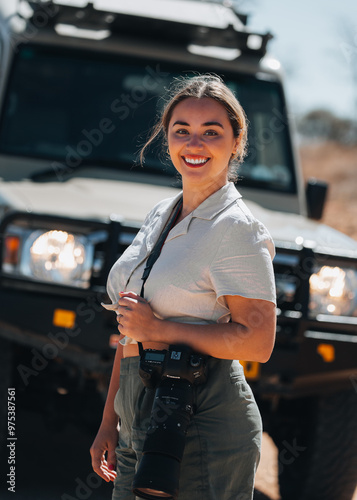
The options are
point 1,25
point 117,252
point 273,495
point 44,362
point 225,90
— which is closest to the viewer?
point 225,90

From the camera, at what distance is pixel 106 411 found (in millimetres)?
2148

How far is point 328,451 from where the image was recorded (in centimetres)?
376

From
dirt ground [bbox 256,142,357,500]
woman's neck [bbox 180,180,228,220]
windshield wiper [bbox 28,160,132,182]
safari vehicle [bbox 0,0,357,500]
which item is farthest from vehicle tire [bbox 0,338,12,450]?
woman's neck [bbox 180,180,228,220]

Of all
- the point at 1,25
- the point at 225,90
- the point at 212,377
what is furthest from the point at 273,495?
the point at 1,25

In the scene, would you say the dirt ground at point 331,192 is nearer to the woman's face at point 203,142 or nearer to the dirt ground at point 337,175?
the dirt ground at point 337,175

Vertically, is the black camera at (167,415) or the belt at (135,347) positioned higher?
the belt at (135,347)

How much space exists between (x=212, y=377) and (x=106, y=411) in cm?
44

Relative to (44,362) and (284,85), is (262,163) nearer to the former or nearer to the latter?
(284,85)

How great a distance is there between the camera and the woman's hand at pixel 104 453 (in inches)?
82.9

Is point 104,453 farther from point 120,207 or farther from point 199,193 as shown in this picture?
point 120,207

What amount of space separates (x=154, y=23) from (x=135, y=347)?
3076 mm

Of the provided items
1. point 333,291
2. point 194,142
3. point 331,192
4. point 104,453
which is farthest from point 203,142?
point 331,192

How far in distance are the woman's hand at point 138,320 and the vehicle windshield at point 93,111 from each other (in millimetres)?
2494

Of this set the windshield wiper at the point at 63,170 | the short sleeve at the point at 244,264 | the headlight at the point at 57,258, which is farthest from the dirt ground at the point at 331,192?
Answer: the short sleeve at the point at 244,264
